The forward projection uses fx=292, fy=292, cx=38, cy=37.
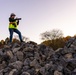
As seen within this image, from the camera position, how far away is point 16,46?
23016 millimetres

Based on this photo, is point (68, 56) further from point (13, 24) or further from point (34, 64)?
point (13, 24)

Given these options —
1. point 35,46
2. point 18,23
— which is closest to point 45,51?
point 35,46

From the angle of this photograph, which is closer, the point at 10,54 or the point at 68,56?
the point at 68,56

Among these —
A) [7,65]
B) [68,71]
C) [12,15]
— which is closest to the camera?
[68,71]

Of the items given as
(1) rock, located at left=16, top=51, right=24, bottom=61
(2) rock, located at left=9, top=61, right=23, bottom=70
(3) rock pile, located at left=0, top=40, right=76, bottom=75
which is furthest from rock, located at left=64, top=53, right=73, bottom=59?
(1) rock, located at left=16, top=51, right=24, bottom=61

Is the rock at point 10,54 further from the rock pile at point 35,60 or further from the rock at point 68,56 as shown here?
the rock at point 68,56

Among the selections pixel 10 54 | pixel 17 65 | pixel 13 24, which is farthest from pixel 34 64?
pixel 13 24

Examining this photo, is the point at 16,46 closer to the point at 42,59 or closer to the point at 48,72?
the point at 42,59

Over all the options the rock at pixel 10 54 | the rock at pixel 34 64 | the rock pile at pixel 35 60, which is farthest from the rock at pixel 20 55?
the rock at pixel 34 64

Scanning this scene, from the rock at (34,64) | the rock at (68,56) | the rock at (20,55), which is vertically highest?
the rock at (20,55)

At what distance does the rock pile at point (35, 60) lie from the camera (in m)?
17.7

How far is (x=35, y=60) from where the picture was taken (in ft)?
64.7

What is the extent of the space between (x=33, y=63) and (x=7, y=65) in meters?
2.30

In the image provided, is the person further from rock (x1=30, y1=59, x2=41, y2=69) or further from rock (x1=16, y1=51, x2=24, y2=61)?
rock (x1=30, y1=59, x2=41, y2=69)
